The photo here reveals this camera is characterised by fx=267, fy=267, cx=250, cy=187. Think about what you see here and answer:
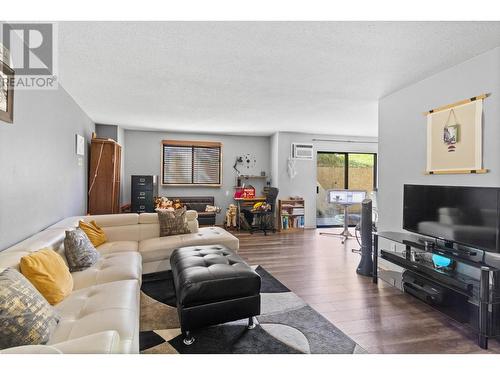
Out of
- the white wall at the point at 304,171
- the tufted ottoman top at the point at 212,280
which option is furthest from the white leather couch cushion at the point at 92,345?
the white wall at the point at 304,171

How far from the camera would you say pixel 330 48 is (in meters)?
2.37

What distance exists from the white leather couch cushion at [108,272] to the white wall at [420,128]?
3.28 m

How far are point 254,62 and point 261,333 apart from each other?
8.16 ft

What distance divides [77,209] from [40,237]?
2.04m

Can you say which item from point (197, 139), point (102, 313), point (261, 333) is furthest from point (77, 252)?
point (197, 139)

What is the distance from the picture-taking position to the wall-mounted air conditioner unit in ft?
22.2

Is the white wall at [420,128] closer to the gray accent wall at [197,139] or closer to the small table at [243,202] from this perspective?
the small table at [243,202]

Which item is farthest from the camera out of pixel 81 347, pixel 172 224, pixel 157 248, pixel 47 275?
pixel 172 224

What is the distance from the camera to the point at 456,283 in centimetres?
221

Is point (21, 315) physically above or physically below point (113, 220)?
below

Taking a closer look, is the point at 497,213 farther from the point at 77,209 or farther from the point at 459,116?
the point at 77,209

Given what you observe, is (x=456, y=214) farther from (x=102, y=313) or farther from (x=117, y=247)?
(x=117, y=247)

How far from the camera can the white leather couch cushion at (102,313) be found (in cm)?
142
